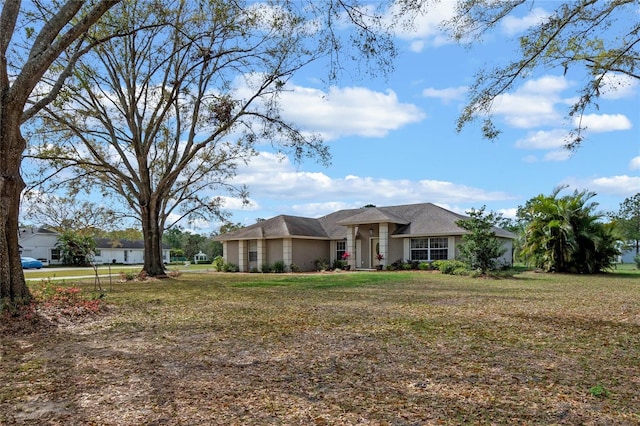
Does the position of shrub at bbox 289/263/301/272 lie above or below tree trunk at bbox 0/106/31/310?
below

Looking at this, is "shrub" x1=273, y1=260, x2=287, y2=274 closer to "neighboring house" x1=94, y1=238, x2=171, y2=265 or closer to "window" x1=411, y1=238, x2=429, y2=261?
"window" x1=411, y1=238, x2=429, y2=261

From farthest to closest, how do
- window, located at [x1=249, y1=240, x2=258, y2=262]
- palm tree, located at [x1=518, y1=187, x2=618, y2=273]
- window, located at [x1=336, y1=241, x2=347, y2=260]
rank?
window, located at [x1=336, y1=241, x2=347, y2=260] → window, located at [x1=249, y1=240, x2=258, y2=262] → palm tree, located at [x1=518, y1=187, x2=618, y2=273]

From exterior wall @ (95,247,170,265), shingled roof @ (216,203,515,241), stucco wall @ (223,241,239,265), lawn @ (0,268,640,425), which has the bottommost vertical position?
exterior wall @ (95,247,170,265)

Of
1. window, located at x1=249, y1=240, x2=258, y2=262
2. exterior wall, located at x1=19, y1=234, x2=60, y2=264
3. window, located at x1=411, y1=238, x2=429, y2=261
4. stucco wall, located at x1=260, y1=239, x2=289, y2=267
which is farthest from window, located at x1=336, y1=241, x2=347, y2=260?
exterior wall, located at x1=19, y1=234, x2=60, y2=264

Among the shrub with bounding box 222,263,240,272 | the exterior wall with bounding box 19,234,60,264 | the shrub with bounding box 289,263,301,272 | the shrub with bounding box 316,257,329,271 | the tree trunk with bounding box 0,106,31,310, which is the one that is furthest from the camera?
the exterior wall with bounding box 19,234,60,264

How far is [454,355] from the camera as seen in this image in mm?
5562

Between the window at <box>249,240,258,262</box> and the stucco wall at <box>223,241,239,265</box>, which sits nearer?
the window at <box>249,240,258,262</box>

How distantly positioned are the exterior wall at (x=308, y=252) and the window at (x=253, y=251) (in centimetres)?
283

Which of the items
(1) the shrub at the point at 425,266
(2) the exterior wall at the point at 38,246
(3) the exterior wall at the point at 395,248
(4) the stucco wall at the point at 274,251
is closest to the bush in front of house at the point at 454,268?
(1) the shrub at the point at 425,266

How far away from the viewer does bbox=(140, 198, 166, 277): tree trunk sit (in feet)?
69.4

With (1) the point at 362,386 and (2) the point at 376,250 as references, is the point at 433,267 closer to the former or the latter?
(2) the point at 376,250

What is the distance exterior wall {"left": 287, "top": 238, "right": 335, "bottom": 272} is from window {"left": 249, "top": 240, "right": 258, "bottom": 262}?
283 cm

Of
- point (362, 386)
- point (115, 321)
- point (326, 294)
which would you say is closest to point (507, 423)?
point (362, 386)

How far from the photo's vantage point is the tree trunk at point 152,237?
69.4 ft
